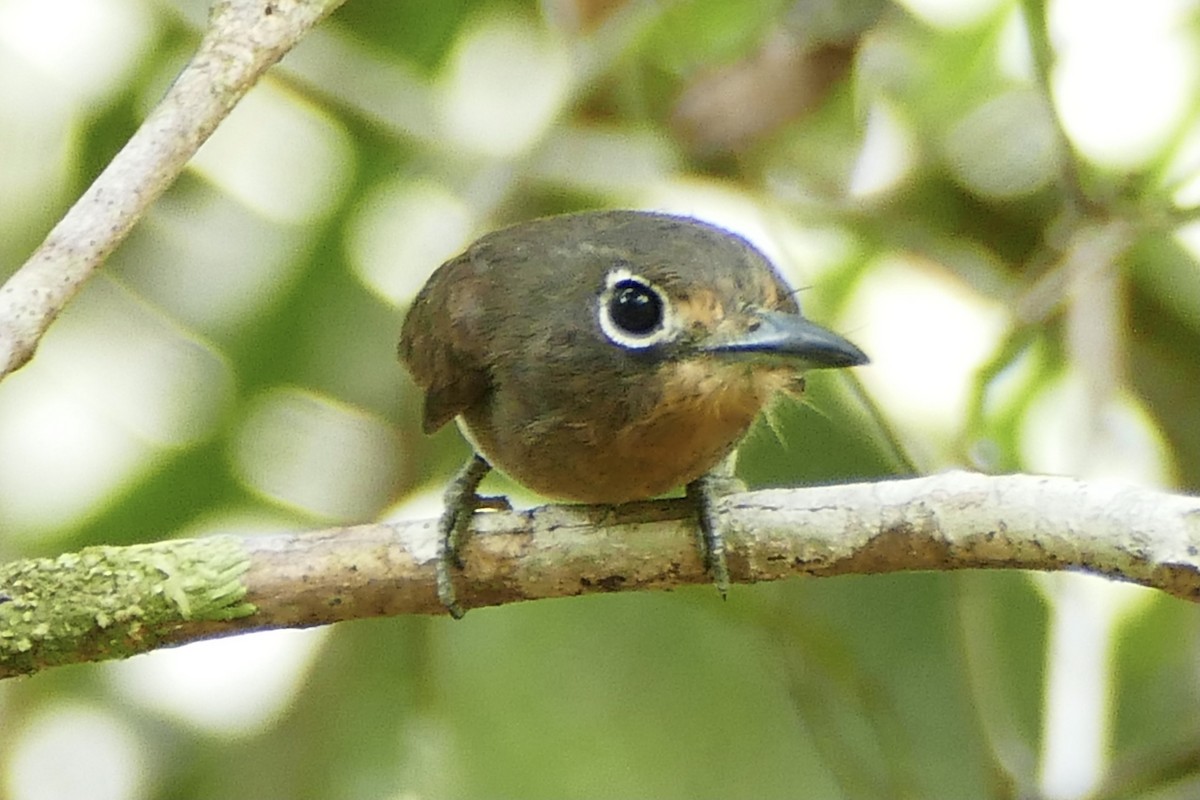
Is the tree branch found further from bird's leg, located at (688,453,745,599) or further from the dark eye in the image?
the dark eye

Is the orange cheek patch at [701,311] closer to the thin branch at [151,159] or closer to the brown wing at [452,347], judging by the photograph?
the brown wing at [452,347]

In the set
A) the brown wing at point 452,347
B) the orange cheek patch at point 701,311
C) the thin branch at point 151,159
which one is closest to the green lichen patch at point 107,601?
the thin branch at point 151,159

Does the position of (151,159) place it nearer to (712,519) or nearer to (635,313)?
(635,313)

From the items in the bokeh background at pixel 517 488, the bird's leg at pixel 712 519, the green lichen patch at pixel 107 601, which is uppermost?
the bokeh background at pixel 517 488

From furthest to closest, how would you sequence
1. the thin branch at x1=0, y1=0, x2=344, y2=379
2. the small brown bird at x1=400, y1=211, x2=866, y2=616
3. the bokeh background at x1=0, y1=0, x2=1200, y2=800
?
the bokeh background at x1=0, y1=0, x2=1200, y2=800, the small brown bird at x1=400, y1=211, x2=866, y2=616, the thin branch at x1=0, y1=0, x2=344, y2=379

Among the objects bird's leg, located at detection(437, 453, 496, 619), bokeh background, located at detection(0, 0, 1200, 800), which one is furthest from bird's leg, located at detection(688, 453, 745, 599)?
bokeh background, located at detection(0, 0, 1200, 800)

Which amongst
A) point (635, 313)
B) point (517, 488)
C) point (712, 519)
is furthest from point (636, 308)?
point (517, 488)

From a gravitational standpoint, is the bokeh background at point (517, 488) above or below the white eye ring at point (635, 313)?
above

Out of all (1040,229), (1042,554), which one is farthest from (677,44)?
(1042,554)
